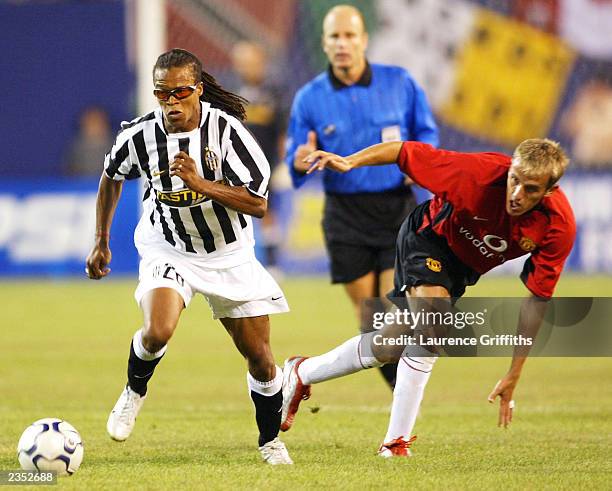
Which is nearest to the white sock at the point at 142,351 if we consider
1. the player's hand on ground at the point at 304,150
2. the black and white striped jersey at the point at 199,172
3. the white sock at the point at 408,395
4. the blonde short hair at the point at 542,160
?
the black and white striped jersey at the point at 199,172

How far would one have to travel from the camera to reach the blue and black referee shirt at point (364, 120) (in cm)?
778

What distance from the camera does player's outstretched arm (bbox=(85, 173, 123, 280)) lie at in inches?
244

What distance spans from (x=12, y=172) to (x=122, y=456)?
17834 mm

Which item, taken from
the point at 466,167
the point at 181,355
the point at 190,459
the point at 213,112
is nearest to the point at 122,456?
the point at 190,459

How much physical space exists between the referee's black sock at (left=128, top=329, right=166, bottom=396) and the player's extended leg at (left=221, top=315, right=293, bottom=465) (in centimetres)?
38

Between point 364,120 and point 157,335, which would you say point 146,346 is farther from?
point 364,120

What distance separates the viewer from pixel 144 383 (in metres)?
6.06

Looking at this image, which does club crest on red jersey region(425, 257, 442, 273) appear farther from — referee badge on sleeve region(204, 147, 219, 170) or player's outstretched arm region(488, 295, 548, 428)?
referee badge on sleeve region(204, 147, 219, 170)

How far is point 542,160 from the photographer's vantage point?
5465mm

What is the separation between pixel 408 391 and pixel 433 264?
627mm

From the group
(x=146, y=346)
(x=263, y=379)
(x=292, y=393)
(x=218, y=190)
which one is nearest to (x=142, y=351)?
(x=146, y=346)

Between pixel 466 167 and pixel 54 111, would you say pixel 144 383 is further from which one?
pixel 54 111

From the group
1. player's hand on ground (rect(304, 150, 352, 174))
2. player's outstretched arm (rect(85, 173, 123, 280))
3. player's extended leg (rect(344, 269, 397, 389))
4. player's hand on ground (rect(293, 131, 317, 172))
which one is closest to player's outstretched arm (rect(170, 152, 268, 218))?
player's hand on ground (rect(304, 150, 352, 174))

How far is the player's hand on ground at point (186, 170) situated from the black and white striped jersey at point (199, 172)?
0.84 ft
